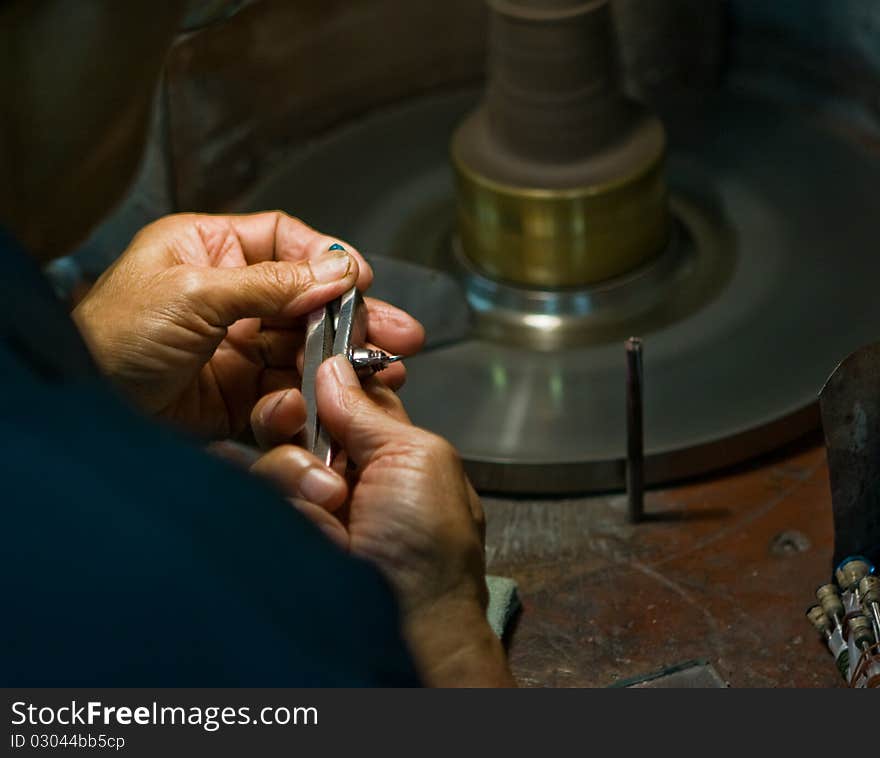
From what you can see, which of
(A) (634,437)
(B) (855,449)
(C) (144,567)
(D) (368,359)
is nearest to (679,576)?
(A) (634,437)

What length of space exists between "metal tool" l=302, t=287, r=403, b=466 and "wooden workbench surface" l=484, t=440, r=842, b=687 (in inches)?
13.2

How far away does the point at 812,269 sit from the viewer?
1646mm

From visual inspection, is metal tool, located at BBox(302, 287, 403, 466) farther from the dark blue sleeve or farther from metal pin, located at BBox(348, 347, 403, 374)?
the dark blue sleeve

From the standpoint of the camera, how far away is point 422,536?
0.91 metres

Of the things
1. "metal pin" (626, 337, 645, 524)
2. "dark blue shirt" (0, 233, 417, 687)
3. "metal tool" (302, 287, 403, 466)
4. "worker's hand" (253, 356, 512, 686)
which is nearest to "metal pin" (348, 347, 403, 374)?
"metal tool" (302, 287, 403, 466)

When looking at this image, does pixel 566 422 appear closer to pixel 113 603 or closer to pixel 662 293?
pixel 662 293

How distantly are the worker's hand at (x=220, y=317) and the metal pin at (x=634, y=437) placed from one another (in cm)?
22

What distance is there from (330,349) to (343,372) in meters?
0.08

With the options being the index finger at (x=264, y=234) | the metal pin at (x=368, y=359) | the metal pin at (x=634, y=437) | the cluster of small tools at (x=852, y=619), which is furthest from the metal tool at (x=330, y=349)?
the cluster of small tools at (x=852, y=619)

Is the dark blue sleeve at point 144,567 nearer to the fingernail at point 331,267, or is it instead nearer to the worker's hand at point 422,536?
the worker's hand at point 422,536

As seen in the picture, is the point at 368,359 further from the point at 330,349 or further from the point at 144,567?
the point at 144,567

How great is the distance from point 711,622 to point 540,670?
17 centimetres

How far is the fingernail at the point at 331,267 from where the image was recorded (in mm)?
1124

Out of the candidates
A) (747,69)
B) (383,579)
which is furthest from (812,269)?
(383,579)
